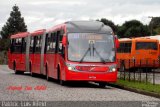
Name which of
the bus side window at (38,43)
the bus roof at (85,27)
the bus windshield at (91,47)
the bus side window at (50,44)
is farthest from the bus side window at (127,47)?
the bus windshield at (91,47)

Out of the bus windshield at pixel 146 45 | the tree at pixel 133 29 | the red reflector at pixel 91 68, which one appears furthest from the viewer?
the tree at pixel 133 29

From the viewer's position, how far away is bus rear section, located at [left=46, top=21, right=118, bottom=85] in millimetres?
26094

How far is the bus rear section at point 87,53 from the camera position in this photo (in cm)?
2609

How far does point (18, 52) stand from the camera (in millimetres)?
42188

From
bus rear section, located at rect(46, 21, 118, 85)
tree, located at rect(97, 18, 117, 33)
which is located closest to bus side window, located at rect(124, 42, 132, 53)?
bus rear section, located at rect(46, 21, 118, 85)

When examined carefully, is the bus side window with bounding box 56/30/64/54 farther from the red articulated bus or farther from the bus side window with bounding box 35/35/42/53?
the bus side window with bounding box 35/35/42/53

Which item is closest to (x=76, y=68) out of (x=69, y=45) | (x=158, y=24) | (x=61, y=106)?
(x=69, y=45)

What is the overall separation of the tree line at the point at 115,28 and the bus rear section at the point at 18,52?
283 feet

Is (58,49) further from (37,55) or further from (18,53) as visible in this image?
(18,53)

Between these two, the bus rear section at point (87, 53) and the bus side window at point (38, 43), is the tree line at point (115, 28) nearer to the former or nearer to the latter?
the bus side window at point (38, 43)

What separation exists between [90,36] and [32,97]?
813cm

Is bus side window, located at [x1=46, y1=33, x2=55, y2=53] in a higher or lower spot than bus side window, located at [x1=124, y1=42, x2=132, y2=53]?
higher

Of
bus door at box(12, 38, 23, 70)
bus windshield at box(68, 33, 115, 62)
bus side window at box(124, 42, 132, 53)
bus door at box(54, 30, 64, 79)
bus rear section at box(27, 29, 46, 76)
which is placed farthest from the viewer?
bus side window at box(124, 42, 132, 53)

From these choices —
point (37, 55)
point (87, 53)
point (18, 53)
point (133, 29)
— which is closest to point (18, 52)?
point (18, 53)
